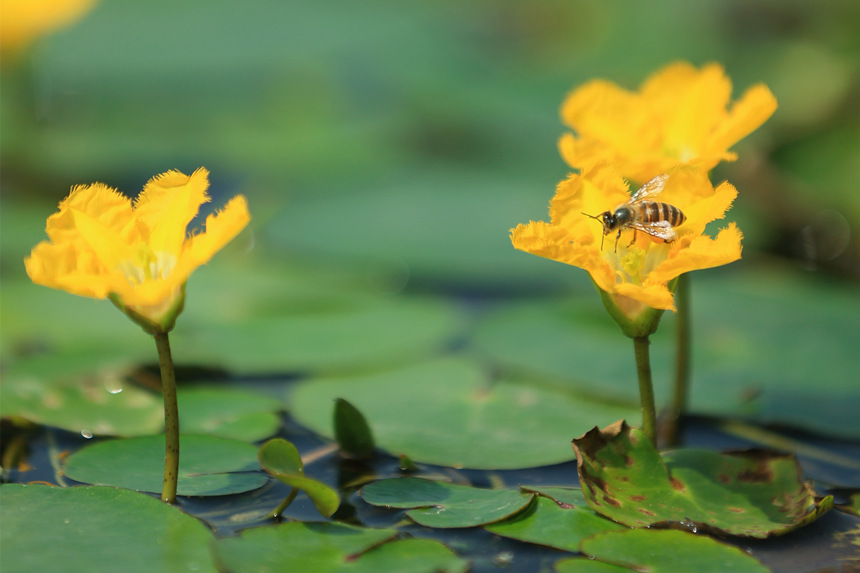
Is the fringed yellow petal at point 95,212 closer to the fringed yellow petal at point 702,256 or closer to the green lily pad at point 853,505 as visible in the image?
the fringed yellow petal at point 702,256

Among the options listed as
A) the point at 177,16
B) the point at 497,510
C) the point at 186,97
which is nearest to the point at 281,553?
the point at 497,510

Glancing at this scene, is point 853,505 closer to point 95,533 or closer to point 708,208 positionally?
point 708,208

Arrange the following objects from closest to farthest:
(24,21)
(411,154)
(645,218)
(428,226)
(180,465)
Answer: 1. (645,218)
2. (180,465)
3. (428,226)
4. (24,21)
5. (411,154)

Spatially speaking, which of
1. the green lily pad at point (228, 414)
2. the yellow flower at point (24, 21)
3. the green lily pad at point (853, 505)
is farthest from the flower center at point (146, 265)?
the yellow flower at point (24, 21)

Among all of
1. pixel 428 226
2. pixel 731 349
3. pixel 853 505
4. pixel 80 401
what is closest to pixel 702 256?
pixel 853 505

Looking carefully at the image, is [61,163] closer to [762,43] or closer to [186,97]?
[186,97]

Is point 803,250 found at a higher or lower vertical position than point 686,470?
higher
